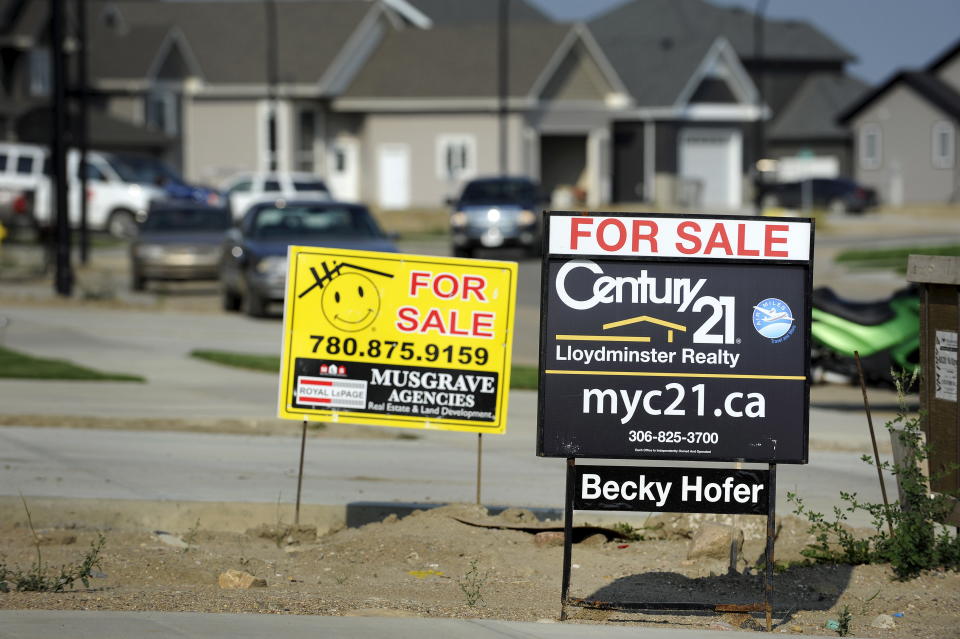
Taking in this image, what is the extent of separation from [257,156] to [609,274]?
1873 inches

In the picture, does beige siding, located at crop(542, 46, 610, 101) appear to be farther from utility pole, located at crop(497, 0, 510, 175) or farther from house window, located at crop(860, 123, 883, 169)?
house window, located at crop(860, 123, 883, 169)

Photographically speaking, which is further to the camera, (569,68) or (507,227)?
(569,68)

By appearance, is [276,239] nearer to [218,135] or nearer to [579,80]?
[579,80]

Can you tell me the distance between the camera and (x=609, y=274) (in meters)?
6.37

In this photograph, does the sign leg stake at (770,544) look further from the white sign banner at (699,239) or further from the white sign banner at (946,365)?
the white sign banner at (946,365)

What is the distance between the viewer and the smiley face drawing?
8.37 metres

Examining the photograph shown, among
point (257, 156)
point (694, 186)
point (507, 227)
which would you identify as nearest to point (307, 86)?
point (257, 156)

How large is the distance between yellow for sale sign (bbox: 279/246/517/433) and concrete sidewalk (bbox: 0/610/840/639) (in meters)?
2.35

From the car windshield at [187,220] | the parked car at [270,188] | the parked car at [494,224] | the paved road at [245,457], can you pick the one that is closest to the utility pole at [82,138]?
the car windshield at [187,220]

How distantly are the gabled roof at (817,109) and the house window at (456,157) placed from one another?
30.5 m

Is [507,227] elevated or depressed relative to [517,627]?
elevated

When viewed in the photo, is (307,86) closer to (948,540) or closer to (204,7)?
(204,7)

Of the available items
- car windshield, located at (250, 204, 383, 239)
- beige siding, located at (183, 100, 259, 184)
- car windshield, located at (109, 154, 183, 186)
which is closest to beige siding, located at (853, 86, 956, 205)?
beige siding, located at (183, 100, 259, 184)

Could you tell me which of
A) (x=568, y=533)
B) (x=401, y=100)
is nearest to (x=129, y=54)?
(x=401, y=100)
